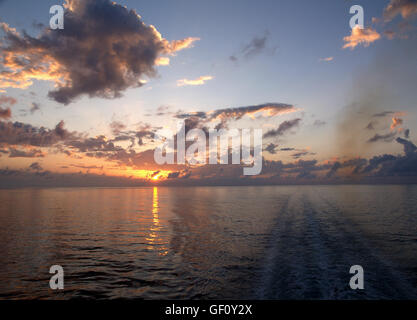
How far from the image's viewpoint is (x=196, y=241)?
3011 cm

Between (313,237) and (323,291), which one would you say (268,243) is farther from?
(323,291)

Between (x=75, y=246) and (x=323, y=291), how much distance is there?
23727 mm

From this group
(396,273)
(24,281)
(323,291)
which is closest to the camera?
(323,291)

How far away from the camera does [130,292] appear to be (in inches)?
617

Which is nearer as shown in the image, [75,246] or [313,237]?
[75,246]

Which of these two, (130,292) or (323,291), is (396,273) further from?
(130,292)

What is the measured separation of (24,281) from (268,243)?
2170 cm
